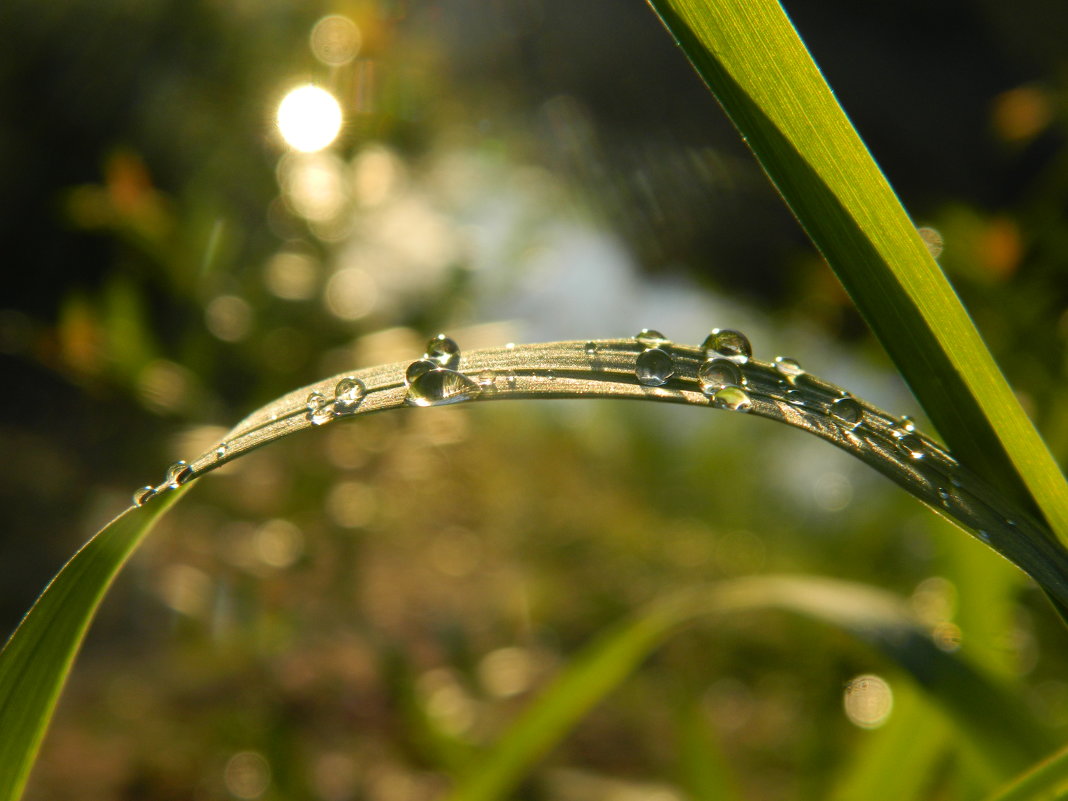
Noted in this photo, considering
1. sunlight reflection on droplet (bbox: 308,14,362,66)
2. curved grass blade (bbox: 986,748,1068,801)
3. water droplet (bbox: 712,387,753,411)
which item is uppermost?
sunlight reflection on droplet (bbox: 308,14,362,66)

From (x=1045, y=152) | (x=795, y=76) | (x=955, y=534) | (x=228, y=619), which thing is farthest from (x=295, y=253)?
(x=1045, y=152)

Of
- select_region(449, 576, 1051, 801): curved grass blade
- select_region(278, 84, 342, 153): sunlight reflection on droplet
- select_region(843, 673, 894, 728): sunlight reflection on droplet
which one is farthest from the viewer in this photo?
select_region(278, 84, 342, 153): sunlight reflection on droplet

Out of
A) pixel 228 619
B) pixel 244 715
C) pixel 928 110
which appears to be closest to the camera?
pixel 244 715

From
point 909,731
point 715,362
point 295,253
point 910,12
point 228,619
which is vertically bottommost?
point 909,731

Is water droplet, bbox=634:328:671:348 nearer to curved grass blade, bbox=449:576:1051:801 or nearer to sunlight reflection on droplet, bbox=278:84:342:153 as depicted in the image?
curved grass blade, bbox=449:576:1051:801

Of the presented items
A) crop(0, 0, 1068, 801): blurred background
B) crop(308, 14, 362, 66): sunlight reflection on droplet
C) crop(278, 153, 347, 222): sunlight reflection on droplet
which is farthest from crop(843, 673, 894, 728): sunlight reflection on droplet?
crop(308, 14, 362, 66): sunlight reflection on droplet

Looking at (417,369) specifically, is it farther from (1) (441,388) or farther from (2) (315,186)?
(2) (315,186)

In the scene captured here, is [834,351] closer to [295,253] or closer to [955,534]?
[295,253]
